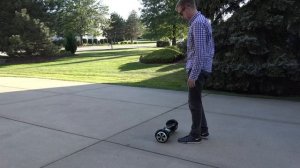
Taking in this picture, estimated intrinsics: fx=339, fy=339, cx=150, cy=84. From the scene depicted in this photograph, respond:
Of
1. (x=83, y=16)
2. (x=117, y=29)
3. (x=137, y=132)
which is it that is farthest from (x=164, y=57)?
(x=117, y=29)

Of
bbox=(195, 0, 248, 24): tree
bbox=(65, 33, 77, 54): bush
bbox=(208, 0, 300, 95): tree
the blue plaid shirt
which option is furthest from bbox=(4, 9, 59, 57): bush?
the blue plaid shirt

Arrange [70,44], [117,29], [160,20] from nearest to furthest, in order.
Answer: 1. [70,44]
2. [160,20]
3. [117,29]

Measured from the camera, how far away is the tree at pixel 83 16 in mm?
41969

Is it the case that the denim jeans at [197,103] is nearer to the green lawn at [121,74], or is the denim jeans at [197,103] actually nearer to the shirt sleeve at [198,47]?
the shirt sleeve at [198,47]

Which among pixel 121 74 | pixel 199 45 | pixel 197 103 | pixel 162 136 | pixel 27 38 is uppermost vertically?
pixel 27 38

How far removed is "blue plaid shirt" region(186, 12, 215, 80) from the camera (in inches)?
163

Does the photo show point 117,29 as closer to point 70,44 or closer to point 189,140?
point 70,44

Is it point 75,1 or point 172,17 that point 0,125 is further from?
point 75,1

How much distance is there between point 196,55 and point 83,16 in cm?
4269

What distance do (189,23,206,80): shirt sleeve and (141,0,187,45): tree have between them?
25211mm

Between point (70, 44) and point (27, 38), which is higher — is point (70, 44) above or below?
below

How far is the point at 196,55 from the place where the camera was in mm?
4184

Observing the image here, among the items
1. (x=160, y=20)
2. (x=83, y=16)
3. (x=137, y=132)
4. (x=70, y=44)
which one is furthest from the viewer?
(x=83, y=16)

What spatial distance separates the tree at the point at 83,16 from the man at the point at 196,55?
3748 cm
